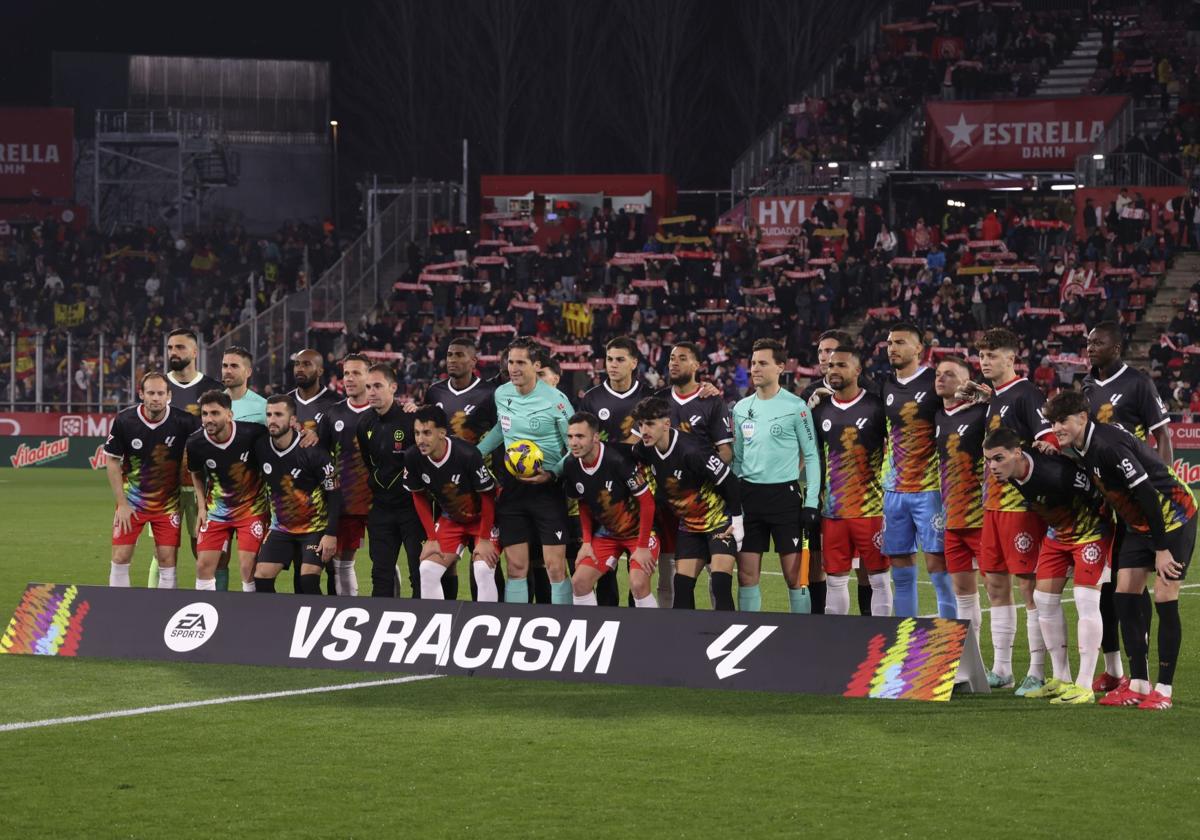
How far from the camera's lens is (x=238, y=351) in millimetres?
12852

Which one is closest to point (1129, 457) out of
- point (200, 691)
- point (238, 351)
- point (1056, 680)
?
point (1056, 680)

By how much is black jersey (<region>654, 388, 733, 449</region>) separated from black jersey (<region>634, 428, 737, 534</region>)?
0.58m

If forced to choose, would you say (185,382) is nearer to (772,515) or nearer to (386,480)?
(386,480)

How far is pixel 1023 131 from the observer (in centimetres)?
3747

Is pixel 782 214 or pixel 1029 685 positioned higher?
pixel 782 214

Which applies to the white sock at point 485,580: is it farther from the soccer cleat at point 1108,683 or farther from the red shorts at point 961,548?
the soccer cleat at point 1108,683

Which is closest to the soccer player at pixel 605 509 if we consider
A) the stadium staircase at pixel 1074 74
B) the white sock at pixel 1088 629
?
the white sock at pixel 1088 629

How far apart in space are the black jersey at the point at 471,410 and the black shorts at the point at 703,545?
6.22ft

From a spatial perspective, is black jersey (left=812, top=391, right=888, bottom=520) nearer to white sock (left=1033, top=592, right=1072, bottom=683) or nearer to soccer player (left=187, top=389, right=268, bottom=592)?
white sock (left=1033, top=592, right=1072, bottom=683)

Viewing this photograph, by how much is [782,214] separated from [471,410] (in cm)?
2690

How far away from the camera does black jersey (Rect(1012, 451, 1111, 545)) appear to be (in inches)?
371

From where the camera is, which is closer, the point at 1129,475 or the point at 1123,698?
the point at 1129,475

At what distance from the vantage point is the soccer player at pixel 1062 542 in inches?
370

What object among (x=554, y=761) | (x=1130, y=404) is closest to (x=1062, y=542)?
(x=1130, y=404)
